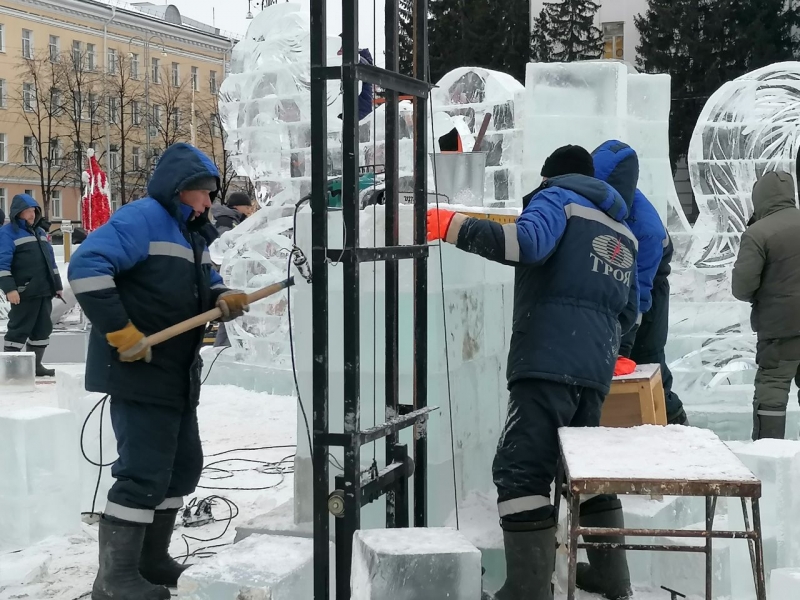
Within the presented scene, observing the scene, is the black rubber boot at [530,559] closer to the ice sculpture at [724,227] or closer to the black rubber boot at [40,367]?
the ice sculpture at [724,227]

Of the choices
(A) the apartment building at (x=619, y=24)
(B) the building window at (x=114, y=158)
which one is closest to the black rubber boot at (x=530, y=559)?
(A) the apartment building at (x=619, y=24)

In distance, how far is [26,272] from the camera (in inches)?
356

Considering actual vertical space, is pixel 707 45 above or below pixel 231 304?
above

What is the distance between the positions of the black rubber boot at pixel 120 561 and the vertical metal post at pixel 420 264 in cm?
103

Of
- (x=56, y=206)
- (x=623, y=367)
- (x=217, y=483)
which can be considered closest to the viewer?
(x=623, y=367)

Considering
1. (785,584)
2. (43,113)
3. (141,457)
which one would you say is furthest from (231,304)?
(43,113)

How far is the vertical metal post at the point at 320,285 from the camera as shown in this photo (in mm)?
2943

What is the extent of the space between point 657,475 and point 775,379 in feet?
11.6

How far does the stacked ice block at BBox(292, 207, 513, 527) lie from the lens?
3.95 m

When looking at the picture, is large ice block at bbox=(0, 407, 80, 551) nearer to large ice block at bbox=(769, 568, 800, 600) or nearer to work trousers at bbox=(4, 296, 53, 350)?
large ice block at bbox=(769, 568, 800, 600)

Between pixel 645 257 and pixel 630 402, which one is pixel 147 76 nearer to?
pixel 645 257

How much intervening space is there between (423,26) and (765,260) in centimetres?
307

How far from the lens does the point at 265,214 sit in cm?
841

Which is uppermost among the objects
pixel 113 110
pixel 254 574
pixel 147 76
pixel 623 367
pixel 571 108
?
pixel 147 76
